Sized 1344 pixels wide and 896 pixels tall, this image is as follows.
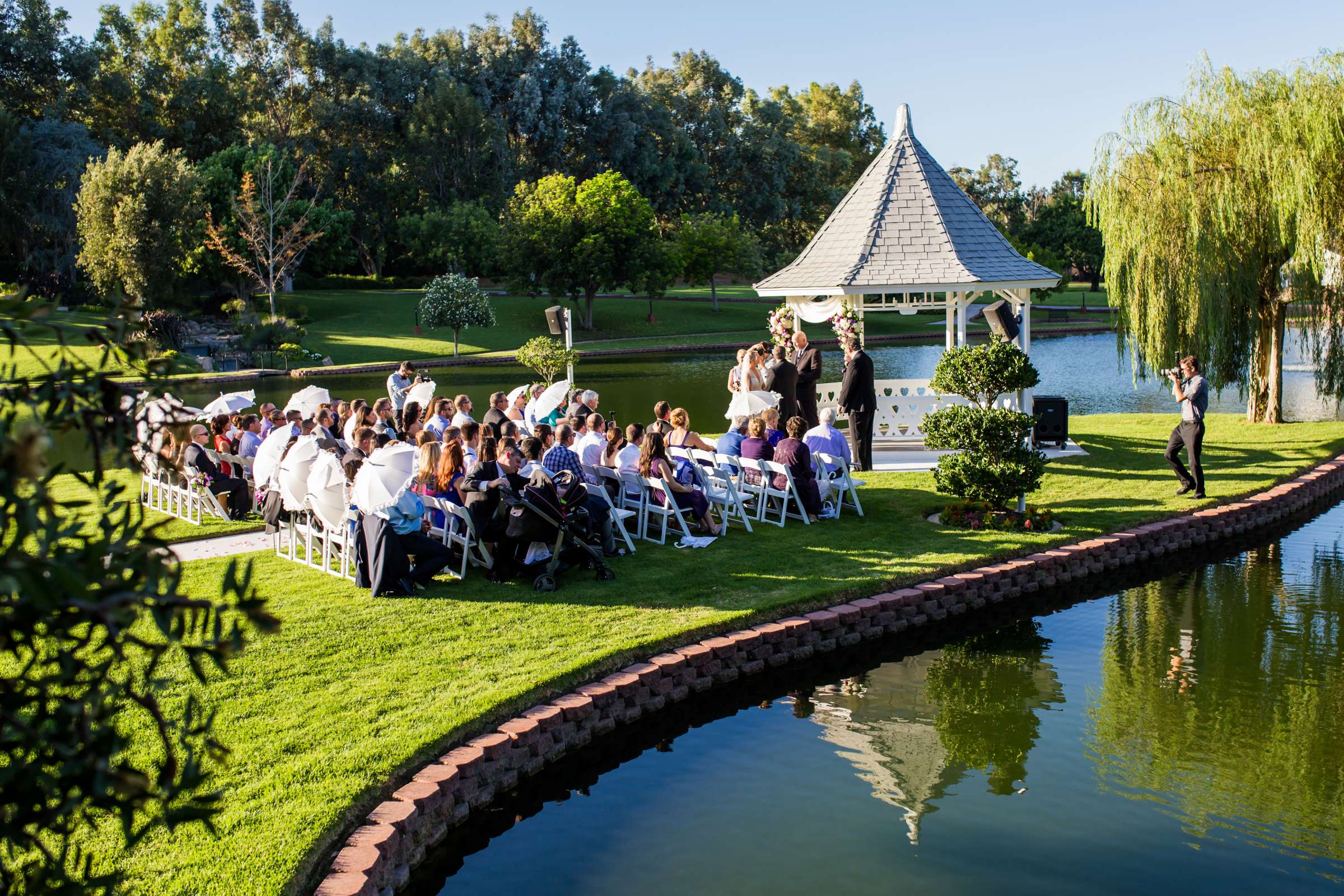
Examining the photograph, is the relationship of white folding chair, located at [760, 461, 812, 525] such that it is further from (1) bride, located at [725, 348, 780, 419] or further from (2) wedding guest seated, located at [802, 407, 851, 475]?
(1) bride, located at [725, 348, 780, 419]

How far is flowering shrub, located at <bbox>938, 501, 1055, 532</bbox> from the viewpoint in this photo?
39.3 feet

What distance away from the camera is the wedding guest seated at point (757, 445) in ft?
40.2

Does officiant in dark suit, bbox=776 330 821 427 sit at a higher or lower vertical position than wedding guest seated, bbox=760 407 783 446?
higher

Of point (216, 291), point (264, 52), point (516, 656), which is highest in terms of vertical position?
point (264, 52)

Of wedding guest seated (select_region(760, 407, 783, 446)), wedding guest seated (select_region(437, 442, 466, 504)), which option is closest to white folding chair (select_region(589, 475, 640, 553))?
wedding guest seated (select_region(437, 442, 466, 504))

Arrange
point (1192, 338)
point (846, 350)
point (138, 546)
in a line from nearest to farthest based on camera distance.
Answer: point (138, 546), point (846, 350), point (1192, 338)

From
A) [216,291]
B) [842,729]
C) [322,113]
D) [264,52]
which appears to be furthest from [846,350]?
[264,52]

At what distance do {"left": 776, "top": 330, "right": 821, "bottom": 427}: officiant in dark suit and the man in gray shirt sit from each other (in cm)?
451

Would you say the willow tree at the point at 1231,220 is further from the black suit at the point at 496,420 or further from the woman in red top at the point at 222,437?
the woman in red top at the point at 222,437

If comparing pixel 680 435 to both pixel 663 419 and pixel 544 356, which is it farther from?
pixel 544 356

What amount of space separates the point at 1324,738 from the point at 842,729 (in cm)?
321

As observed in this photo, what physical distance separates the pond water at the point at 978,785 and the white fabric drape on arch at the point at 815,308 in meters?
8.71

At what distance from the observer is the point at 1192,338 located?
18000mm

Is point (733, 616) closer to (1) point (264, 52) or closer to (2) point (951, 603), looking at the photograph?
(2) point (951, 603)
